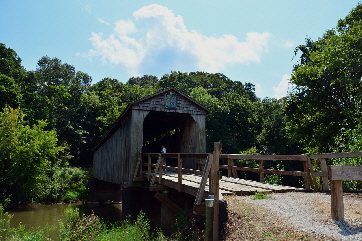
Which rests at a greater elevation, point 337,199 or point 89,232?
point 337,199

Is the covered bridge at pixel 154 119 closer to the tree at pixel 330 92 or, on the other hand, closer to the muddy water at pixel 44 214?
the muddy water at pixel 44 214

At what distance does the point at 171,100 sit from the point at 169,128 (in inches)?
212

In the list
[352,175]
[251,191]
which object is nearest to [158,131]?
[251,191]

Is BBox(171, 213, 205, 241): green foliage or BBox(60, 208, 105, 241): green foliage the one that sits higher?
BBox(171, 213, 205, 241): green foliage

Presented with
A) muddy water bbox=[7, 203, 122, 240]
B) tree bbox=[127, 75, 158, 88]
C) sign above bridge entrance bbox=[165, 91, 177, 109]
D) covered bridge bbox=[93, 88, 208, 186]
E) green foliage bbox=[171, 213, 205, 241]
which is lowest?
muddy water bbox=[7, 203, 122, 240]

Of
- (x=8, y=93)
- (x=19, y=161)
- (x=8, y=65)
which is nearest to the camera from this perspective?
(x=19, y=161)

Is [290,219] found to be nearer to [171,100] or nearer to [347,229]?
[347,229]

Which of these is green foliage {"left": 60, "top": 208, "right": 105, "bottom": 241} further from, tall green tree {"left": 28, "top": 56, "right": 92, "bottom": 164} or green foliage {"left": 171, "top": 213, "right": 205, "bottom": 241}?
tall green tree {"left": 28, "top": 56, "right": 92, "bottom": 164}

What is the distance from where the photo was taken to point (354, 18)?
61.1 ft

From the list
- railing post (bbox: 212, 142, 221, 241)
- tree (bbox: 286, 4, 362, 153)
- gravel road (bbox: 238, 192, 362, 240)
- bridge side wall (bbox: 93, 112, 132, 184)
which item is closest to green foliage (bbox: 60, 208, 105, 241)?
railing post (bbox: 212, 142, 221, 241)

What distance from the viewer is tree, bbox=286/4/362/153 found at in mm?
15781

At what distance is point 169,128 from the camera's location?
1850 cm

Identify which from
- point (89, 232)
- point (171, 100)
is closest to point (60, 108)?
point (171, 100)

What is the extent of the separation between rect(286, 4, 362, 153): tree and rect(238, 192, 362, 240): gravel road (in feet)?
31.2
